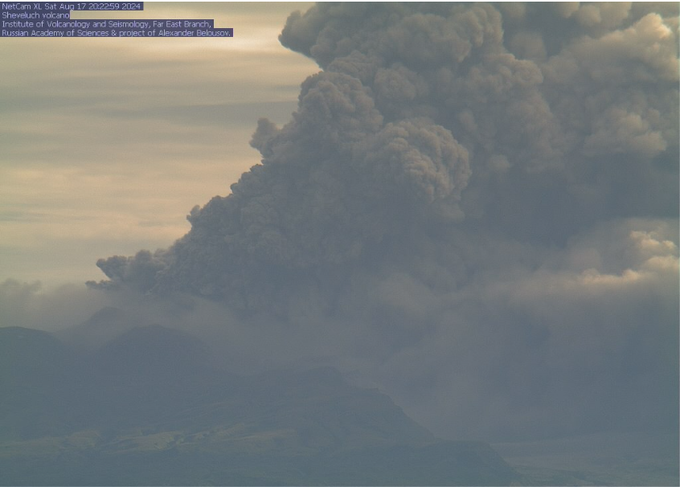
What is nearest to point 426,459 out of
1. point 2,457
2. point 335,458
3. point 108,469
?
point 335,458

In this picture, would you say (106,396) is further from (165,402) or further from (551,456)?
(551,456)

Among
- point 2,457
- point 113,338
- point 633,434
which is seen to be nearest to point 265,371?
point 113,338

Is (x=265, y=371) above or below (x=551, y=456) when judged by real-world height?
above

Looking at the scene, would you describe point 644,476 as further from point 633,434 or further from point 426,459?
point 426,459

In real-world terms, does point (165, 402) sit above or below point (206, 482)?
above

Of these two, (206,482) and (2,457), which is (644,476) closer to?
(206,482)

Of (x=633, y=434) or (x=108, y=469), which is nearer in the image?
(x=108, y=469)

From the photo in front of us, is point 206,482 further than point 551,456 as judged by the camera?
No

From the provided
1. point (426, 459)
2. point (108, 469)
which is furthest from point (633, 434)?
point (108, 469)
